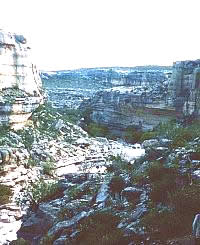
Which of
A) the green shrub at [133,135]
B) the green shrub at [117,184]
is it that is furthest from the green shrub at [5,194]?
the green shrub at [133,135]

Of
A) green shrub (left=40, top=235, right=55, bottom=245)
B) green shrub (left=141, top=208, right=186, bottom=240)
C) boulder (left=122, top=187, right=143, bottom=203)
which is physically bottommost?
green shrub (left=40, top=235, right=55, bottom=245)

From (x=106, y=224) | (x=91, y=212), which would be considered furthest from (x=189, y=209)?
(x=91, y=212)

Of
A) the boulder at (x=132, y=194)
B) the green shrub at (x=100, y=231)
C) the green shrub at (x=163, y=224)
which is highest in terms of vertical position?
the green shrub at (x=163, y=224)

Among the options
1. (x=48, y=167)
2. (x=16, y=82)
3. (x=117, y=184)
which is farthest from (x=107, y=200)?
(x=16, y=82)

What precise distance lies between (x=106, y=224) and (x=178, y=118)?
101ft

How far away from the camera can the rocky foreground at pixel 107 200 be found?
34.2ft

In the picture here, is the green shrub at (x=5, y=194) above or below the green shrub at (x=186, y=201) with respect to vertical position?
below

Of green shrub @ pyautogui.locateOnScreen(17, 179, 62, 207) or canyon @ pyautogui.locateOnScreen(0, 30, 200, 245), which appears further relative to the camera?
green shrub @ pyautogui.locateOnScreen(17, 179, 62, 207)

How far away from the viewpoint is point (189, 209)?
10.5 metres

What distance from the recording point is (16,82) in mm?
35438

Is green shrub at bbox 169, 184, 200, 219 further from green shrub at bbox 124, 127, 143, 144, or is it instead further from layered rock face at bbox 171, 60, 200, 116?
green shrub at bbox 124, 127, 143, 144

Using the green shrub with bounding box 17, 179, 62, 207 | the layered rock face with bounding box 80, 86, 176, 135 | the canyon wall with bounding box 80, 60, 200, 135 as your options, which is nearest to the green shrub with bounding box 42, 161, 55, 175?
the green shrub with bounding box 17, 179, 62, 207

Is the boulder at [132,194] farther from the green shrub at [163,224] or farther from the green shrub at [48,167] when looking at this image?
the green shrub at [48,167]

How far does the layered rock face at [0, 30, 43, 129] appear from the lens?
3161cm
